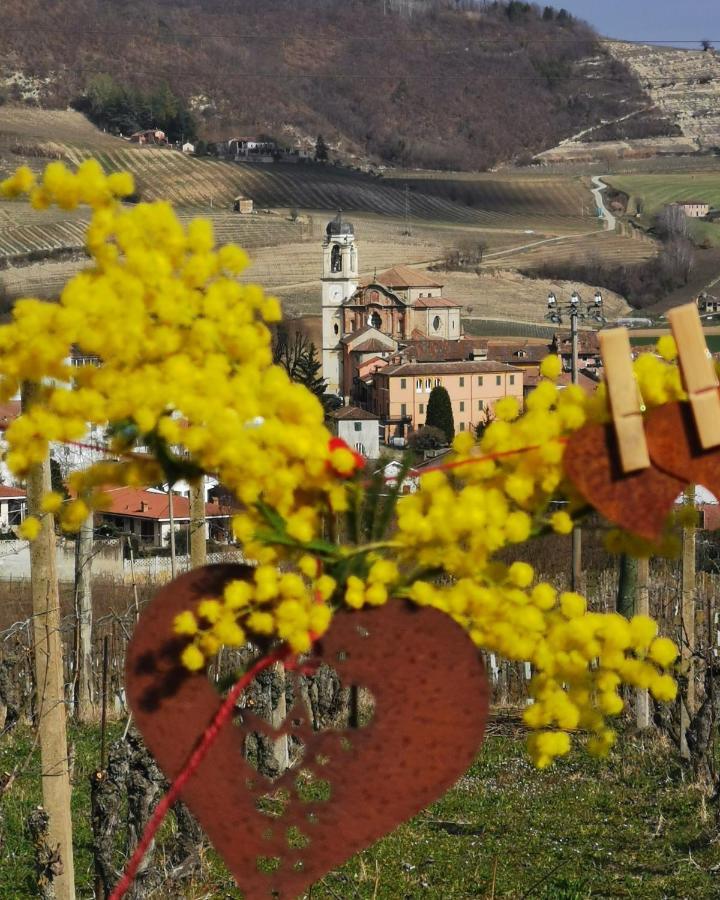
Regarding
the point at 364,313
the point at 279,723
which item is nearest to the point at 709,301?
the point at 364,313

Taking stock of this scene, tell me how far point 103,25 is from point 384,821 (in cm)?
18166

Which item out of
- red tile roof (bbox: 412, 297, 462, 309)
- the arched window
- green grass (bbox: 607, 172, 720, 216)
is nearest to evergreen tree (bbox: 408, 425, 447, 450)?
red tile roof (bbox: 412, 297, 462, 309)

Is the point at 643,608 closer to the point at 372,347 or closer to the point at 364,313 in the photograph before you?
the point at 372,347

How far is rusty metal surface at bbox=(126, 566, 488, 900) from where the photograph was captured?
7.58 ft

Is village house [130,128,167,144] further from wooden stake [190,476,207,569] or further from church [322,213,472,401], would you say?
wooden stake [190,476,207,569]

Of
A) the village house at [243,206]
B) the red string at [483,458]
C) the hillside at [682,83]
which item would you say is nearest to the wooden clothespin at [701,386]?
the red string at [483,458]

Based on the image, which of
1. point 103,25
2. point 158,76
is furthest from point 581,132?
point 103,25

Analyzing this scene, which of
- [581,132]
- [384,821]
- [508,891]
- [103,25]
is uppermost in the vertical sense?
[103,25]

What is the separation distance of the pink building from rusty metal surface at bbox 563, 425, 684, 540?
42.2m

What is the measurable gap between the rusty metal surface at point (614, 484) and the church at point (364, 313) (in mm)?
50866

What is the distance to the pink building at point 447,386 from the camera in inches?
1778

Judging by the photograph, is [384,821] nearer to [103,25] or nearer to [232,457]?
[232,457]

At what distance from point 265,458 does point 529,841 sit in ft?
20.6

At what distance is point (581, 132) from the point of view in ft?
523
